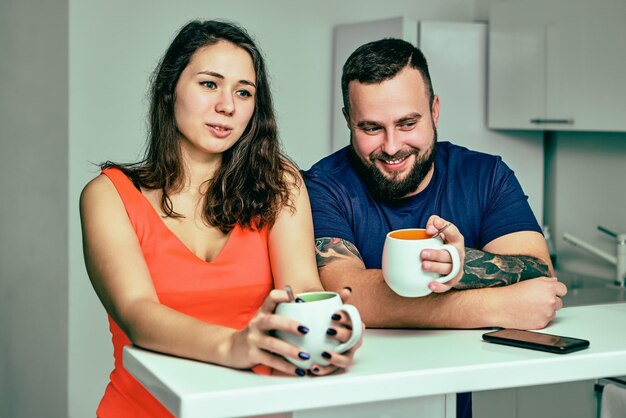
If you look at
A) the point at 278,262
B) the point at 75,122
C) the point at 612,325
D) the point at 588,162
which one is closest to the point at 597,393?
the point at 612,325

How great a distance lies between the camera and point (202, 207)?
1730 mm

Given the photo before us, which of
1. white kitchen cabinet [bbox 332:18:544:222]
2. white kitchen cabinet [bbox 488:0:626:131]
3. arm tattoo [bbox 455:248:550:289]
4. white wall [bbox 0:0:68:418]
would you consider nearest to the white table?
arm tattoo [bbox 455:248:550:289]

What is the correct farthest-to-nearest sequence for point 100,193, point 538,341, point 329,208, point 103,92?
1. point 103,92
2. point 329,208
3. point 100,193
4. point 538,341

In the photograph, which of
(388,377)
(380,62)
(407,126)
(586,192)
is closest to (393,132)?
(407,126)

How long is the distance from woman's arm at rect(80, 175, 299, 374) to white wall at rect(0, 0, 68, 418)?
6.15 ft

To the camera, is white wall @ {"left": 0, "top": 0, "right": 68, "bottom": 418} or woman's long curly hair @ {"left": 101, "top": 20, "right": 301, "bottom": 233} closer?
woman's long curly hair @ {"left": 101, "top": 20, "right": 301, "bottom": 233}

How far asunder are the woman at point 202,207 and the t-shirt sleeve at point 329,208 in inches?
3.7

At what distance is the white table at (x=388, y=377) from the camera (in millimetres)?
1043

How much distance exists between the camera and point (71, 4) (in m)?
3.29

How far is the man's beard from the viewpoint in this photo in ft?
6.24

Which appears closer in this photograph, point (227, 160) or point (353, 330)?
point (353, 330)

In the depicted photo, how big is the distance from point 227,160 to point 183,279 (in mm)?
299

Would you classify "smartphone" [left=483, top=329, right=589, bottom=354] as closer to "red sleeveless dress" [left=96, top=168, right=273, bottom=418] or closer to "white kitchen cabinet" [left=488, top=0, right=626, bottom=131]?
"red sleeveless dress" [left=96, top=168, right=273, bottom=418]

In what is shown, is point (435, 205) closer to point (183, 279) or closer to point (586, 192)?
point (183, 279)
